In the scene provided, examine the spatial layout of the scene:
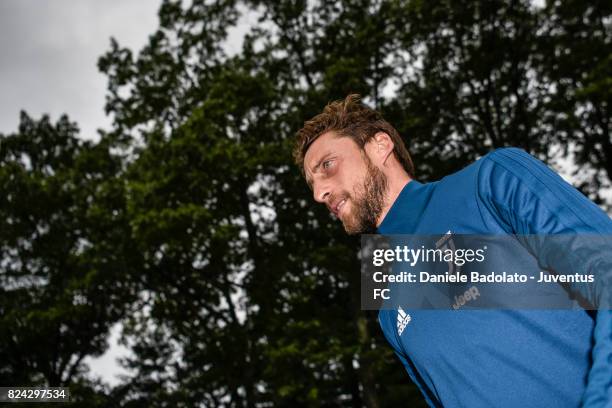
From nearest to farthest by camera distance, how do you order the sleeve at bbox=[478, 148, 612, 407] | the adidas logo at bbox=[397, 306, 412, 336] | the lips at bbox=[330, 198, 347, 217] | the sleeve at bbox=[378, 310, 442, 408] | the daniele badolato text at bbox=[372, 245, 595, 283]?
the sleeve at bbox=[478, 148, 612, 407], the daniele badolato text at bbox=[372, 245, 595, 283], the adidas logo at bbox=[397, 306, 412, 336], the sleeve at bbox=[378, 310, 442, 408], the lips at bbox=[330, 198, 347, 217]

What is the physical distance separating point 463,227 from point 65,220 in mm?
18589

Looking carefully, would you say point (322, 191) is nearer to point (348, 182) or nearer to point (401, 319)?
point (348, 182)

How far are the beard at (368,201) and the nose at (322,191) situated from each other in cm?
12

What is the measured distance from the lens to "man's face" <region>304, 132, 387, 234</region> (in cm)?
192

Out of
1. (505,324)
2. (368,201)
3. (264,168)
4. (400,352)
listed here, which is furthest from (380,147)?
(264,168)

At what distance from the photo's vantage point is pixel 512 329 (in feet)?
4.16

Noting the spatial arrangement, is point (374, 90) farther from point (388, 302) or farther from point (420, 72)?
point (388, 302)

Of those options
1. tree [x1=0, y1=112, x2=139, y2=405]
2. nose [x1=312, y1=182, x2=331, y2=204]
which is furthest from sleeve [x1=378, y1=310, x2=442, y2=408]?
tree [x1=0, y1=112, x2=139, y2=405]

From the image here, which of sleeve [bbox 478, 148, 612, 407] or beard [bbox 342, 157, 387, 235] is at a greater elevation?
beard [bbox 342, 157, 387, 235]

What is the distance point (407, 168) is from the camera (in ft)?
6.88

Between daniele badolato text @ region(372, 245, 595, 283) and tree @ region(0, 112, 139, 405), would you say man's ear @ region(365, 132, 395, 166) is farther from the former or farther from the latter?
tree @ region(0, 112, 139, 405)

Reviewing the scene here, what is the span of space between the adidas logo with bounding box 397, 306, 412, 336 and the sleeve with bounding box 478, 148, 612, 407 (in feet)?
1.45

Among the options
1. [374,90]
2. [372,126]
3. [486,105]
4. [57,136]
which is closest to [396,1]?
[374,90]

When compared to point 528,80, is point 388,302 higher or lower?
lower
